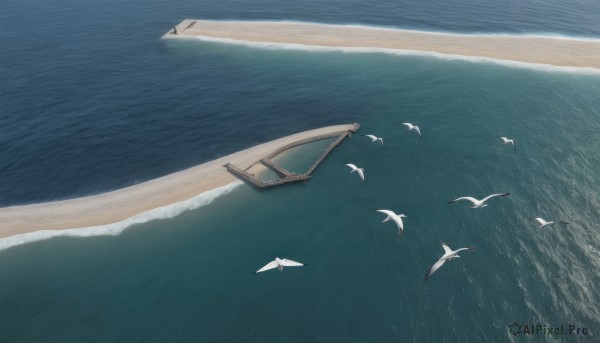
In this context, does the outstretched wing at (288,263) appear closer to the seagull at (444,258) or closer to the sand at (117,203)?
the seagull at (444,258)

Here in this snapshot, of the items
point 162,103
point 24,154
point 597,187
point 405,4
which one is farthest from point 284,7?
point 597,187

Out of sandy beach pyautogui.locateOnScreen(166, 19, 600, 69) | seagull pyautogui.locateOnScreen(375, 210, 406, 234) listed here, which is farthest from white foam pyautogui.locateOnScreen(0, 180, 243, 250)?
sandy beach pyautogui.locateOnScreen(166, 19, 600, 69)

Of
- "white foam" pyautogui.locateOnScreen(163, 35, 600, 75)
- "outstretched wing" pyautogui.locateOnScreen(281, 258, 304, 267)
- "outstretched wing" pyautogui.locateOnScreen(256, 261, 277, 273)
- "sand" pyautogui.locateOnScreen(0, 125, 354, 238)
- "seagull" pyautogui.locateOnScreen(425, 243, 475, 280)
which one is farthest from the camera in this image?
"white foam" pyautogui.locateOnScreen(163, 35, 600, 75)

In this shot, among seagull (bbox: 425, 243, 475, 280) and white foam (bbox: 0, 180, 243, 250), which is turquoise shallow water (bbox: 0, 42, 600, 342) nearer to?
seagull (bbox: 425, 243, 475, 280)

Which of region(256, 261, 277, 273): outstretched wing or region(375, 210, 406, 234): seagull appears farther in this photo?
region(375, 210, 406, 234): seagull

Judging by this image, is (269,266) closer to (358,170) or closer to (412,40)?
(358,170)

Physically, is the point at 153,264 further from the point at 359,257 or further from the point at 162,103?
the point at 162,103
